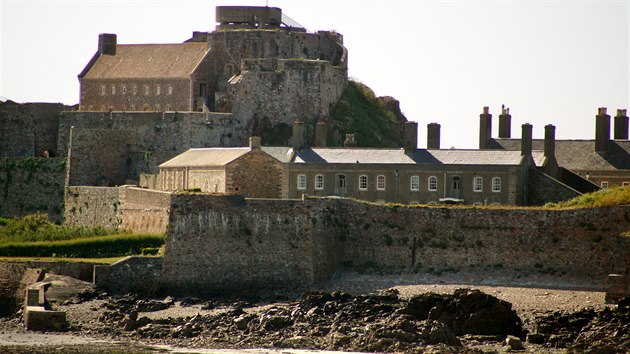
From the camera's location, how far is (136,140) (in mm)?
93562

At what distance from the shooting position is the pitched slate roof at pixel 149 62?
98.1 metres

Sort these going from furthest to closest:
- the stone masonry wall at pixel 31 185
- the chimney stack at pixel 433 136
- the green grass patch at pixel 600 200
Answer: the stone masonry wall at pixel 31 185 → the chimney stack at pixel 433 136 → the green grass patch at pixel 600 200

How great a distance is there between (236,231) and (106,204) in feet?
54.9

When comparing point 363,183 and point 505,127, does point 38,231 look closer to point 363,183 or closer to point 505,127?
point 363,183

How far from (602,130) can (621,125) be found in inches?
119

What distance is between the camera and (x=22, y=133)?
9775 centimetres

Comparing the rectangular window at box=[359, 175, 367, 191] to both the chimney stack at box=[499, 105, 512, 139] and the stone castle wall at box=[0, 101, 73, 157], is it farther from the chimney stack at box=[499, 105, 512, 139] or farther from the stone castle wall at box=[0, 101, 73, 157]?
the stone castle wall at box=[0, 101, 73, 157]

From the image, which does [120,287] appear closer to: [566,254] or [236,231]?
[236,231]

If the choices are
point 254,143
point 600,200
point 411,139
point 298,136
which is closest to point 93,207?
point 254,143

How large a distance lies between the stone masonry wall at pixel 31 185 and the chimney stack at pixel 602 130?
84.7 ft

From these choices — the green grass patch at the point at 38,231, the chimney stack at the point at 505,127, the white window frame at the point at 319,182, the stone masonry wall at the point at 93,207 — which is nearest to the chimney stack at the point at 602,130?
the chimney stack at the point at 505,127

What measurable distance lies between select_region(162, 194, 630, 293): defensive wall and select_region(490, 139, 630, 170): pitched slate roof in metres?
20.1

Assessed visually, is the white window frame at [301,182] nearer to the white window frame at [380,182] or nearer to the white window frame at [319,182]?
the white window frame at [319,182]

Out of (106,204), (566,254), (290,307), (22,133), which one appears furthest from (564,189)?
(22,133)
